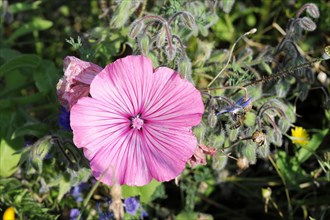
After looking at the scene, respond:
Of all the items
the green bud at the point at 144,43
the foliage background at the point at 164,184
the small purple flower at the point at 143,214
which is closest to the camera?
the green bud at the point at 144,43

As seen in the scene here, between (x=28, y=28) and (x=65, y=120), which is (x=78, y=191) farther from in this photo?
(x=28, y=28)

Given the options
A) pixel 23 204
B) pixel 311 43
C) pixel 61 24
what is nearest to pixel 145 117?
pixel 23 204

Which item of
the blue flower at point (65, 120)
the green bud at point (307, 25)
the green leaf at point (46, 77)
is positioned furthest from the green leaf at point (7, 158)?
the green bud at point (307, 25)

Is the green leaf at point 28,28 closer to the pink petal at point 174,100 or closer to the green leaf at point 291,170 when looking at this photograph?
the pink petal at point 174,100

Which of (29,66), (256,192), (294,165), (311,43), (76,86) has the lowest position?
(256,192)

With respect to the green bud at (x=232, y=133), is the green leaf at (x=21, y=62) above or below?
above

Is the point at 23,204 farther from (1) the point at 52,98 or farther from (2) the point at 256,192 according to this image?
(2) the point at 256,192
